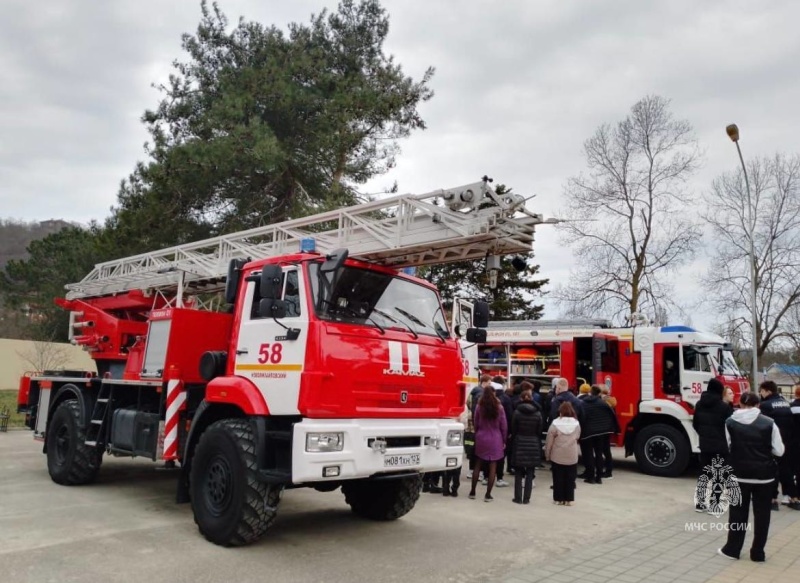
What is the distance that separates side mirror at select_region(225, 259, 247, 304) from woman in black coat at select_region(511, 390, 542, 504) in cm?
462

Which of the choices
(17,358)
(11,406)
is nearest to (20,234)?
(17,358)

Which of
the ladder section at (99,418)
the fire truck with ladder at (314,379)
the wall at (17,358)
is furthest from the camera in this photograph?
the wall at (17,358)

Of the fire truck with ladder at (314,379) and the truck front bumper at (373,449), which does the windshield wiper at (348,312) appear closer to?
the fire truck with ladder at (314,379)

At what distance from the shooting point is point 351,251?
26.0ft

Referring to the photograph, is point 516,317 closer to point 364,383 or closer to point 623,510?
point 623,510

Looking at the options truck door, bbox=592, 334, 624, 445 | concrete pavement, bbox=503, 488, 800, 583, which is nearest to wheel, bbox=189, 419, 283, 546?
concrete pavement, bbox=503, 488, 800, 583

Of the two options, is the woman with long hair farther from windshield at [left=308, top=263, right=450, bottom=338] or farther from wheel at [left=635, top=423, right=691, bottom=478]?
wheel at [left=635, top=423, right=691, bottom=478]

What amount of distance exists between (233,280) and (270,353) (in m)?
1.33

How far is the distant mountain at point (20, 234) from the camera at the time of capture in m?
34.4

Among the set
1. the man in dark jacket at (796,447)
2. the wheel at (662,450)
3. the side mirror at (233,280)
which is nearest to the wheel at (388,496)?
the side mirror at (233,280)

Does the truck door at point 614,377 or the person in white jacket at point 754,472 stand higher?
the truck door at point 614,377

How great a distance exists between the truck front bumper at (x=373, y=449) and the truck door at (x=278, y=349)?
37 centimetres

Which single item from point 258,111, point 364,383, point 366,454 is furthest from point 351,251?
point 258,111

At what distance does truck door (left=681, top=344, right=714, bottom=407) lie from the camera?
40.9ft
